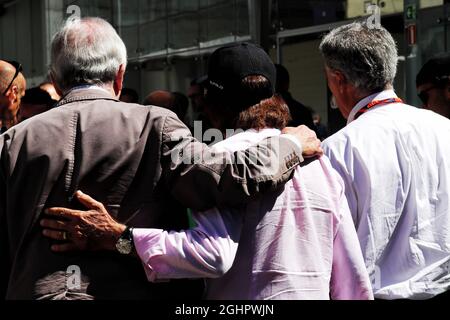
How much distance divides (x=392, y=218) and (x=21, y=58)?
1297 cm

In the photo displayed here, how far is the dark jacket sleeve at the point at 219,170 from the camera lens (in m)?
2.62

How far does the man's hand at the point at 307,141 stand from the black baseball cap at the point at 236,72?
0.52ft

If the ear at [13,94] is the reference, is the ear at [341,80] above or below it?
above

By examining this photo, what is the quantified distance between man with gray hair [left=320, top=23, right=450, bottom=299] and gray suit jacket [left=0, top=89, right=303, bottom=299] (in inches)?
22.6

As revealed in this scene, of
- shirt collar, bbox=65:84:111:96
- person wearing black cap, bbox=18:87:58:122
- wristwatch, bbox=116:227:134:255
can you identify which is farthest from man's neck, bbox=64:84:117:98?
person wearing black cap, bbox=18:87:58:122

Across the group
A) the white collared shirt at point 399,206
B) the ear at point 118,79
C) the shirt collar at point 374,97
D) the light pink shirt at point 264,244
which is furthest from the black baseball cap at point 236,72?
the shirt collar at point 374,97

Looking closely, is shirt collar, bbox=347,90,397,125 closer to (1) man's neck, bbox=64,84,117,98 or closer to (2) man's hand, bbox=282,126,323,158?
(2) man's hand, bbox=282,126,323,158

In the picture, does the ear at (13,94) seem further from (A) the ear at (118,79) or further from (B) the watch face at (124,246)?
(B) the watch face at (124,246)

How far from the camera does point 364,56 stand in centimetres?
338

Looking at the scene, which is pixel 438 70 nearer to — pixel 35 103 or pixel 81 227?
pixel 81 227

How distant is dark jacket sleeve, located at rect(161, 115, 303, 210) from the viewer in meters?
2.62

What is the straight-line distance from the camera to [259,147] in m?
2.70

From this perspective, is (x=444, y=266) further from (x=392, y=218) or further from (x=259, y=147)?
(x=259, y=147)

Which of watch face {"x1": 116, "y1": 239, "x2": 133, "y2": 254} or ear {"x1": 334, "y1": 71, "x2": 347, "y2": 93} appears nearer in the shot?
watch face {"x1": 116, "y1": 239, "x2": 133, "y2": 254}
